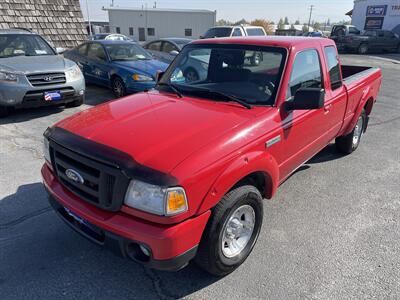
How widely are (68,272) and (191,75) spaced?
7.55 ft

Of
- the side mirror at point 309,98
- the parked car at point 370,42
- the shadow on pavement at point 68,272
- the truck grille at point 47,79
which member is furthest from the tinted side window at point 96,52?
the parked car at point 370,42

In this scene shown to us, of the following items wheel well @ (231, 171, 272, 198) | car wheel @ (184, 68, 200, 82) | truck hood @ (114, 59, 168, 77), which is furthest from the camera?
truck hood @ (114, 59, 168, 77)

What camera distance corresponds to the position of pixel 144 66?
838 centimetres

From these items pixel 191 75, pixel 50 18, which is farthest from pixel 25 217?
pixel 50 18

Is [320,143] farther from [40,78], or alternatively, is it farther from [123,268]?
[40,78]

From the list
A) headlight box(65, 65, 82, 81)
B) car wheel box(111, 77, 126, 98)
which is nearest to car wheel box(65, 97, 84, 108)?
headlight box(65, 65, 82, 81)

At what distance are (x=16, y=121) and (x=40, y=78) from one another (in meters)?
1.01

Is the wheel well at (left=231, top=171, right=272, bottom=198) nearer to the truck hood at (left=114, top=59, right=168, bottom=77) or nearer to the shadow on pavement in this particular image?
the shadow on pavement

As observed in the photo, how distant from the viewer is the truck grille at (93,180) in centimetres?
211

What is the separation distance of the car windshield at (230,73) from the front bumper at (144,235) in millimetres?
1385

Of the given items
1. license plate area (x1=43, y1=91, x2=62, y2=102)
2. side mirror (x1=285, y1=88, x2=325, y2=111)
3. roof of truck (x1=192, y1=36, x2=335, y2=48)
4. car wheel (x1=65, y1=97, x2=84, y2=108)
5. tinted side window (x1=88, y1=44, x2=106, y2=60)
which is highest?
roof of truck (x1=192, y1=36, x2=335, y2=48)

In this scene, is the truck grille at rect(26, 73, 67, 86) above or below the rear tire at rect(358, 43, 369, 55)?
above

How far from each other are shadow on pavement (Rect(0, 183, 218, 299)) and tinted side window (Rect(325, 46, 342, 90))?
2.78m

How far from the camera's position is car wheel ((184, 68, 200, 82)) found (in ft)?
11.7
